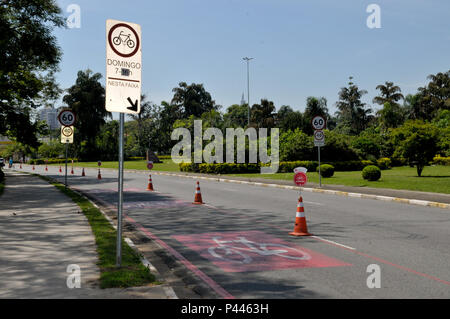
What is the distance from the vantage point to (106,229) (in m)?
9.38

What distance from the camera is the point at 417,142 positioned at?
25.9 m

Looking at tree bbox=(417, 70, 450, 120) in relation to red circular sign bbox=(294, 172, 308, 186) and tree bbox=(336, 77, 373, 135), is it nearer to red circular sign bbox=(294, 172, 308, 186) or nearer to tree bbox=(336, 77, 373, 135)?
tree bbox=(336, 77, 373, 135)

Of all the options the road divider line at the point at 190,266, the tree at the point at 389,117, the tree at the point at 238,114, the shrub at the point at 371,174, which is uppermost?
the tree at the point at 238,114

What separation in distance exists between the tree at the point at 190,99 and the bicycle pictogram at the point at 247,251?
283 ft

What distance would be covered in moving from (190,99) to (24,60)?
233 feet

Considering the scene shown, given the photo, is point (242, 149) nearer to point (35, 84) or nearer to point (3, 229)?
point (35, 84)

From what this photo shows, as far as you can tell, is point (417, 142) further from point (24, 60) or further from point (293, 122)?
point (293, 122)

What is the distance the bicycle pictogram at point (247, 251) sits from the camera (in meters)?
7.24

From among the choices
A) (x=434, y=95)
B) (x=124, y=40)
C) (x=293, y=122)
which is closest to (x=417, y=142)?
(x=124, y=40)

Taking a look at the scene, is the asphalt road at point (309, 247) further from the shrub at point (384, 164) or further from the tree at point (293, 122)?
the tree at point (293, 122)

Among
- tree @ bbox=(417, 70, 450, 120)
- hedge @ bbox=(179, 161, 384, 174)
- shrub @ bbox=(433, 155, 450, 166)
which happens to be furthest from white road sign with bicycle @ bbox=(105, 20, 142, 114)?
tree @ bbox=(417, 70, 450, 120)

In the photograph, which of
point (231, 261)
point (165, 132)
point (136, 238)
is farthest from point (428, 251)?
point (165, 132)

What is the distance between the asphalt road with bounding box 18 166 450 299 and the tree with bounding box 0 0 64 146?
588 inches

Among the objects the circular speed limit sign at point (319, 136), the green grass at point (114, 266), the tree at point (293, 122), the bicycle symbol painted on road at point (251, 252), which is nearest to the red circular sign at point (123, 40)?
the green grass at point (114, 266)
